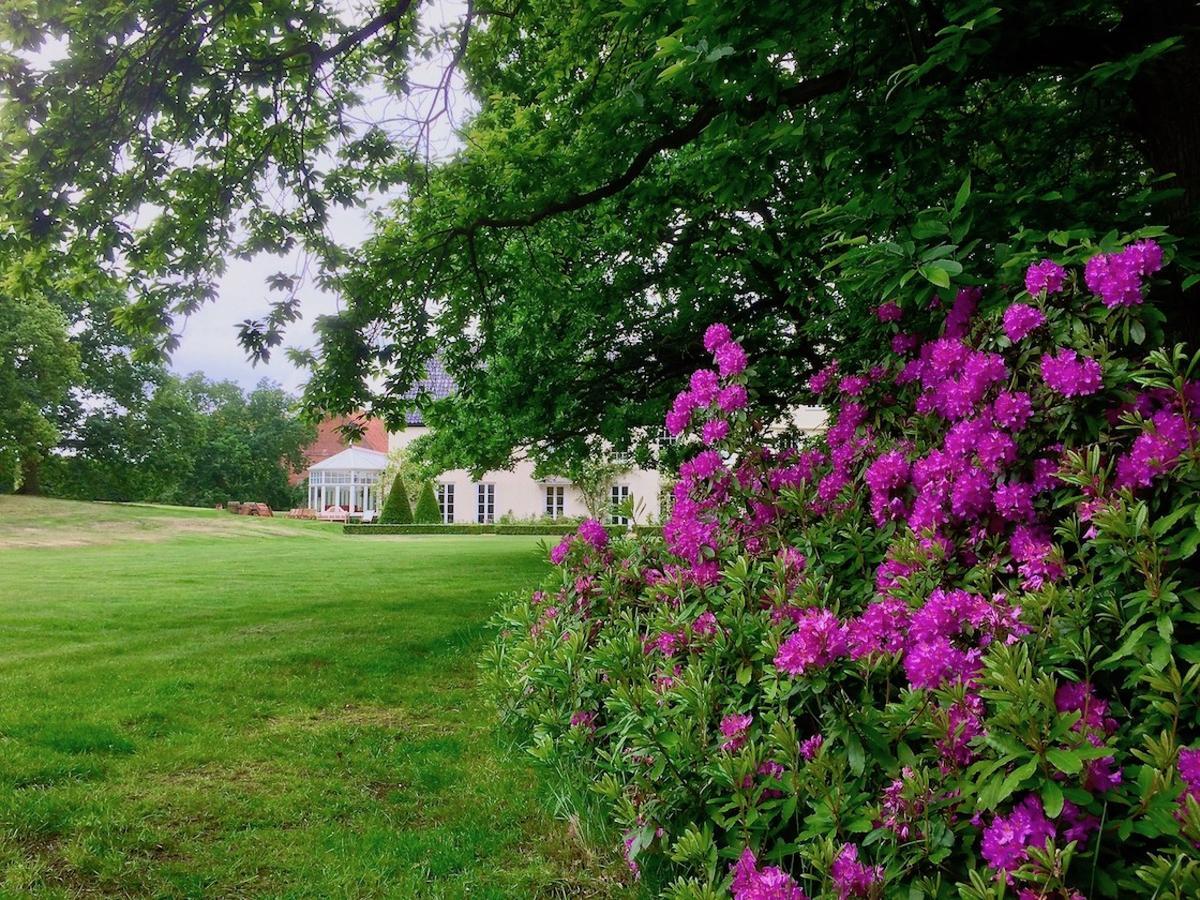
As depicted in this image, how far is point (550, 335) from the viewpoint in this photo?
9.94 metres

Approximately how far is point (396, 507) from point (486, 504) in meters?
5.67

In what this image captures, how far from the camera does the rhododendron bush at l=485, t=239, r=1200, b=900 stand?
1846mm

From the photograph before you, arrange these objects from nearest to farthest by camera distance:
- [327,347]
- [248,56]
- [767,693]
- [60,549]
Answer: [767,693] < [248,56] < [327,347] < [60,549]

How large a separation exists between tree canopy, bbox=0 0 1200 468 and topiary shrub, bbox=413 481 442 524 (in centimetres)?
2435

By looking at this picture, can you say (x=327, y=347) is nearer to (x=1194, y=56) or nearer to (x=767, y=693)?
(x=767, y=693)

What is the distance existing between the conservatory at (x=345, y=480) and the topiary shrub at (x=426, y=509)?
1539cm

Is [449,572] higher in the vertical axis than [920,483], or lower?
lower

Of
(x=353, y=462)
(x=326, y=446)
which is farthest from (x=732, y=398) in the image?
(x=326, y=446)

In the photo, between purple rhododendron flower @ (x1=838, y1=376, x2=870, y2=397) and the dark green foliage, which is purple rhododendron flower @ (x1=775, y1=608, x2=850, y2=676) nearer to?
purple rhododendron flower @ (x1=838, y1=376, x2=870, y2=397)

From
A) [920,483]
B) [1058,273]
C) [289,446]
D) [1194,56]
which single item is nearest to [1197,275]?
[1058,273]

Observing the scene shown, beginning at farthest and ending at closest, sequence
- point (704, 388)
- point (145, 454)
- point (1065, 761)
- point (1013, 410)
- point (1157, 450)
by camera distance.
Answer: point (145, 454) → point (704, 388) → point (1013, 410) → point (1157, 450) → point (1065, 761)

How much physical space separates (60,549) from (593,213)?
1773 cm

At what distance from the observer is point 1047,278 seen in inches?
103

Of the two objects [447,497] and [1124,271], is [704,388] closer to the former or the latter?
[1124,271]
